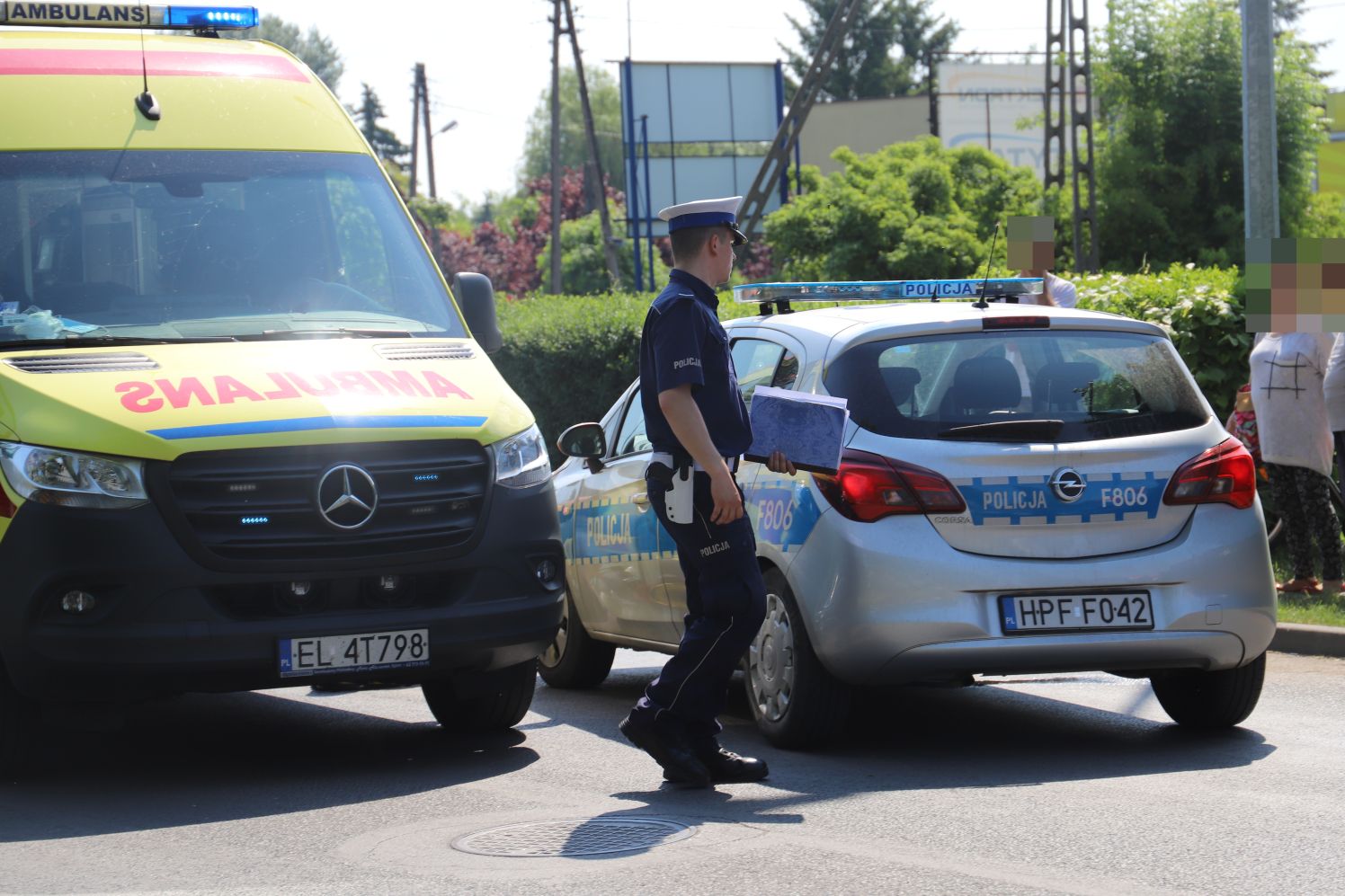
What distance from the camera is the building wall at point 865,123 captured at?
73375 mm

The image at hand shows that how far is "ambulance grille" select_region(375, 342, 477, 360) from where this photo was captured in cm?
745

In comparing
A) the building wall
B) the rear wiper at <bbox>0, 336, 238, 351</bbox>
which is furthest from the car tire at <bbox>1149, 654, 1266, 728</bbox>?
the building wall

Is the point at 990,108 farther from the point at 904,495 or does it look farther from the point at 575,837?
the point at 575,837

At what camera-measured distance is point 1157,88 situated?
3491 cm

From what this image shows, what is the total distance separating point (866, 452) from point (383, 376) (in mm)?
1761

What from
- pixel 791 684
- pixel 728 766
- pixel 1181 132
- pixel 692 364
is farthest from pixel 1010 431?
pixel 1181 132

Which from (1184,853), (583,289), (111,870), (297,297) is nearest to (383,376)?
(297,297)

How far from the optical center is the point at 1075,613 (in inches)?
273

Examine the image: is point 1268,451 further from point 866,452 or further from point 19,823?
point 19,823

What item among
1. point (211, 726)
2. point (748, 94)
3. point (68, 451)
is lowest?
point (211, 726)

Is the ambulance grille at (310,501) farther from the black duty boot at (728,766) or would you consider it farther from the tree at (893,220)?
the tree at (893,220)

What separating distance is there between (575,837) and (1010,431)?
221 cm

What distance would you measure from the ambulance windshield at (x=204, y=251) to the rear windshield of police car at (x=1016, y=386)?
1860mm

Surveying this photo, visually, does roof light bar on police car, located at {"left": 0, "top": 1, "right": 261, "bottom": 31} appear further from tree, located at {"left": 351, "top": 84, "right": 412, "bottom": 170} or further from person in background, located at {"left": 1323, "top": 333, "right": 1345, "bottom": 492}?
tree, located at {"left": 351, "top": 84, "right": 412, "bottom": 170}
